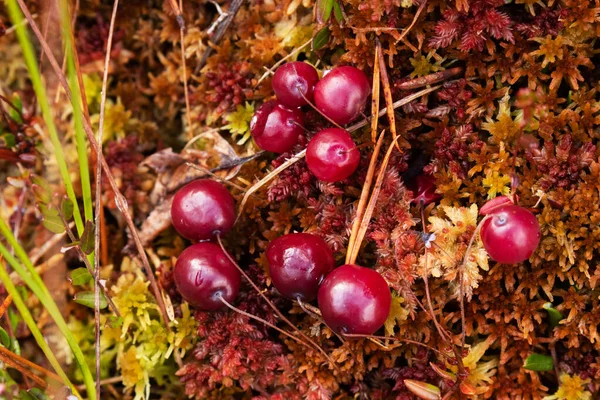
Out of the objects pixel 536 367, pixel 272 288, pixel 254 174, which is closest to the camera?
pixel 536 367

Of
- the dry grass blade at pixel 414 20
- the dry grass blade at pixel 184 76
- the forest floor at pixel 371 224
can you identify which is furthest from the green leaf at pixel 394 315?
the dry grass blade at pixel 184 76

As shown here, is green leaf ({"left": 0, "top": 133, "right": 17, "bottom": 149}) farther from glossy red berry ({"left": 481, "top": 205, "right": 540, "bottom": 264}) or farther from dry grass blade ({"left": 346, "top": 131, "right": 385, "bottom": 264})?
glossy red berry ({"left": 481, "top": 205, "right": 540, "bottom": 264})

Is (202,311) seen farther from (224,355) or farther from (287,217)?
(287,217)

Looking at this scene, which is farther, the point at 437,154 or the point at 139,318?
the point at 139,318

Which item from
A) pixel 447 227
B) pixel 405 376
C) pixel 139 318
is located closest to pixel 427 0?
pixel 447 227

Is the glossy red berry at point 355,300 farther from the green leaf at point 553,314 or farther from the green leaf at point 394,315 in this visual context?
the green leaf at point 553,314

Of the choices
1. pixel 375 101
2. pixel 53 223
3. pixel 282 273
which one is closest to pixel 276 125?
pixel 375 101

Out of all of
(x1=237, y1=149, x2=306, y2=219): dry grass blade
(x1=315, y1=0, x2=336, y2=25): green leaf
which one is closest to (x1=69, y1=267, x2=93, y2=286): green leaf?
(x1=237, y1=149, x2=306, y2=219): dry grass blade

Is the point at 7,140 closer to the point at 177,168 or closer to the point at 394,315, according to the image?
the point at 177,168
